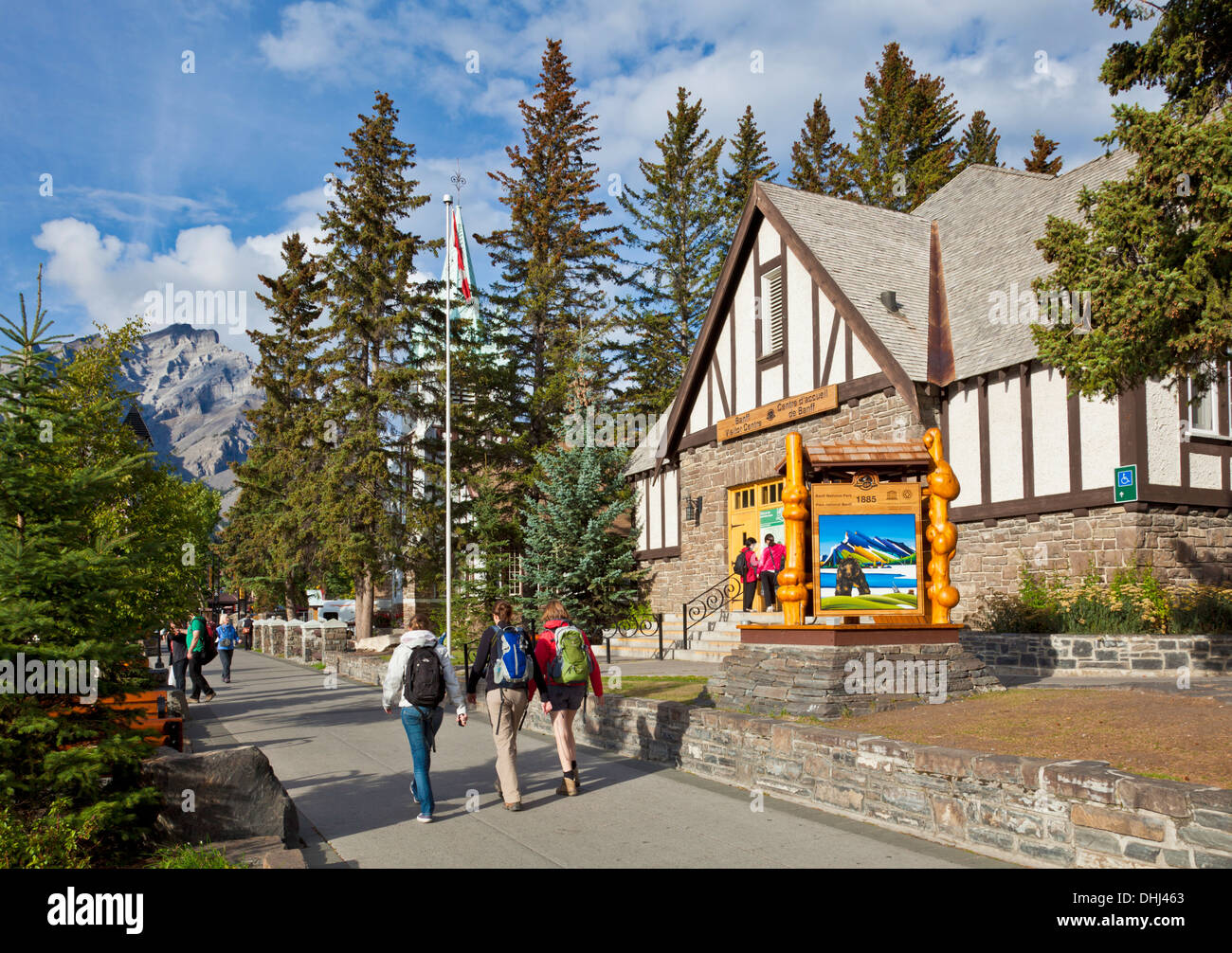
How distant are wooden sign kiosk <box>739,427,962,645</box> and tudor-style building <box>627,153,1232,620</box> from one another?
303 centimetres

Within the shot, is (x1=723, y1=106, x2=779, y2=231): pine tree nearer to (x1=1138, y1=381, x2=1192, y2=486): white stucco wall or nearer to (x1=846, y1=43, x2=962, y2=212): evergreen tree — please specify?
(x1=846, y1=43, x2=962, y2=212): evergreen tree

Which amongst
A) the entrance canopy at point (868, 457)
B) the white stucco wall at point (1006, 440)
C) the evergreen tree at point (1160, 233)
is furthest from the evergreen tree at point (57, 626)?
the white stucco wall at point (1006, 440)

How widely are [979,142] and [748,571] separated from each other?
3287cm

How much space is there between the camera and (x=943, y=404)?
1755cm

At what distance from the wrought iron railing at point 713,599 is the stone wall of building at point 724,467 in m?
0.28

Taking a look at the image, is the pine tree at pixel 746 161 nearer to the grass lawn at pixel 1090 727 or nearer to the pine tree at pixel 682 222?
the pine tree at pixel 682 222

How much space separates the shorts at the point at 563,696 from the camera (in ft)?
30.0

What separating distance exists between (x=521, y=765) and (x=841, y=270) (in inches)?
526

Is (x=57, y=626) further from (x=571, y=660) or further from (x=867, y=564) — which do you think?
(x=867, y=564)

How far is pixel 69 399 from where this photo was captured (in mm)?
12695

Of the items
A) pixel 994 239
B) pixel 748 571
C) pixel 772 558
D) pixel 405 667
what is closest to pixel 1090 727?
pixel 405 667

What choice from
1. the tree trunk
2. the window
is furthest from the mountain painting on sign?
the tree trunk
